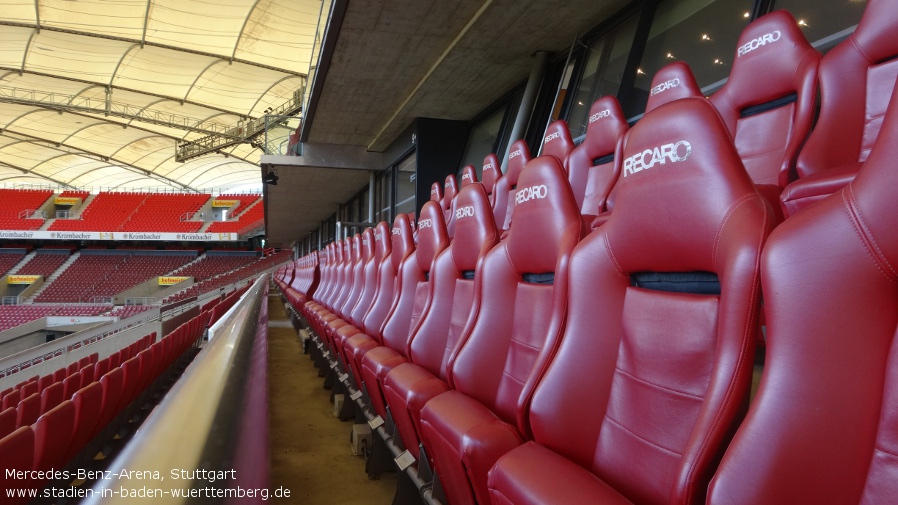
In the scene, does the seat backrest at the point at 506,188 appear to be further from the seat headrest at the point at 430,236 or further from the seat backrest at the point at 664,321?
the seat backrest at the point at 664,321

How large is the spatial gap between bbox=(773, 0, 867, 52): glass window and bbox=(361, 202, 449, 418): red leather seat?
6.49 ft

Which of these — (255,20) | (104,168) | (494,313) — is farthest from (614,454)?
(104,168)

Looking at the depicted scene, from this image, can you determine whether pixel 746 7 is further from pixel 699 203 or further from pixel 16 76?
pixel 16 76

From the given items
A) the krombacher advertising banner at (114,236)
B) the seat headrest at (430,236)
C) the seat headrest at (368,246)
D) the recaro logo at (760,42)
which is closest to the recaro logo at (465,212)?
the seat headrest at (430,236)

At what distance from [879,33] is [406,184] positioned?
680 cm

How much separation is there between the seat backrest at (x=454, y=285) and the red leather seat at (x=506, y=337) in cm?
17

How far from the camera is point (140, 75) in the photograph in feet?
57.1

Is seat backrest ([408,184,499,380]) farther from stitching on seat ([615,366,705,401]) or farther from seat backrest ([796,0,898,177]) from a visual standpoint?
seat backrest ([796,0,898,177])

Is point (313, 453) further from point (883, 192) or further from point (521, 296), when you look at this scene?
point (883, 192)

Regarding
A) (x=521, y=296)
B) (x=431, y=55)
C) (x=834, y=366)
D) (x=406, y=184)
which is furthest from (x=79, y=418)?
(x=406, y=184)

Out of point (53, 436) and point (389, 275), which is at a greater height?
point (389, 275)

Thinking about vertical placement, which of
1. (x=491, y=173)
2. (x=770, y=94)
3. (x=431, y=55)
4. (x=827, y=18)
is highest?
(x=431, y=55)

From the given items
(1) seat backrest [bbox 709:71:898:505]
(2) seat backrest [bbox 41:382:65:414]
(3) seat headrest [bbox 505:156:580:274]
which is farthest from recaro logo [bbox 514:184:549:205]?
(2) seat backrest [bbox 41:382:65:414]

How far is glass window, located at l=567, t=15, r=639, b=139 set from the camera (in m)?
4.01
